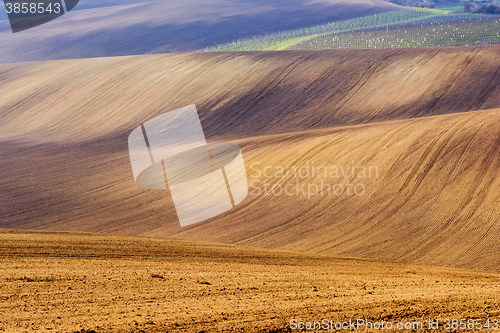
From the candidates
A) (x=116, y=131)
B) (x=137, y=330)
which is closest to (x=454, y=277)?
(x=137, y=330)

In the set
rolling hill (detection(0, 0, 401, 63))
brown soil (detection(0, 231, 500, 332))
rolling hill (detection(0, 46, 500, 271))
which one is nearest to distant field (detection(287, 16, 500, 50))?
rolling hill (detection(0, 46, 500, 271))

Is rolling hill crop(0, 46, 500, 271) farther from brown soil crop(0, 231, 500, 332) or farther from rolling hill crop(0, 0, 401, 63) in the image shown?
rolling hill crop(0, 0, 401, 63)

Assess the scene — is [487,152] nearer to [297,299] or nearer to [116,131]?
[297,299]

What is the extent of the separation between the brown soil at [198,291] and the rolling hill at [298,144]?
4.58 metres

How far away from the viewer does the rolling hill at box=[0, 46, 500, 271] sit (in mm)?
14664

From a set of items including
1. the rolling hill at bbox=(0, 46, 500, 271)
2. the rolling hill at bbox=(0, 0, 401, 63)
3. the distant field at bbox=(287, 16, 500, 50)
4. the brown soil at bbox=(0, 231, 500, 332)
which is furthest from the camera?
the rolling hill at bbox=(0, 0, 401, 63)

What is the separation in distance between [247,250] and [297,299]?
4.76 meters

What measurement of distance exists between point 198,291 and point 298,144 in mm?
14523

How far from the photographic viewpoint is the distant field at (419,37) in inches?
1694

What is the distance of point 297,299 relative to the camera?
680 cm

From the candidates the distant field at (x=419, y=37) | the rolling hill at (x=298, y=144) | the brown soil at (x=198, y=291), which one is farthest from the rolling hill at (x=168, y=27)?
the brown soil at (x=198, y=291)

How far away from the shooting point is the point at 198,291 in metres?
7.14

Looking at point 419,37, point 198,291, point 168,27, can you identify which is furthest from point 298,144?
point 168,27

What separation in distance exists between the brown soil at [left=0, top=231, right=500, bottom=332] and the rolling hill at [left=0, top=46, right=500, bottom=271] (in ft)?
15.0
